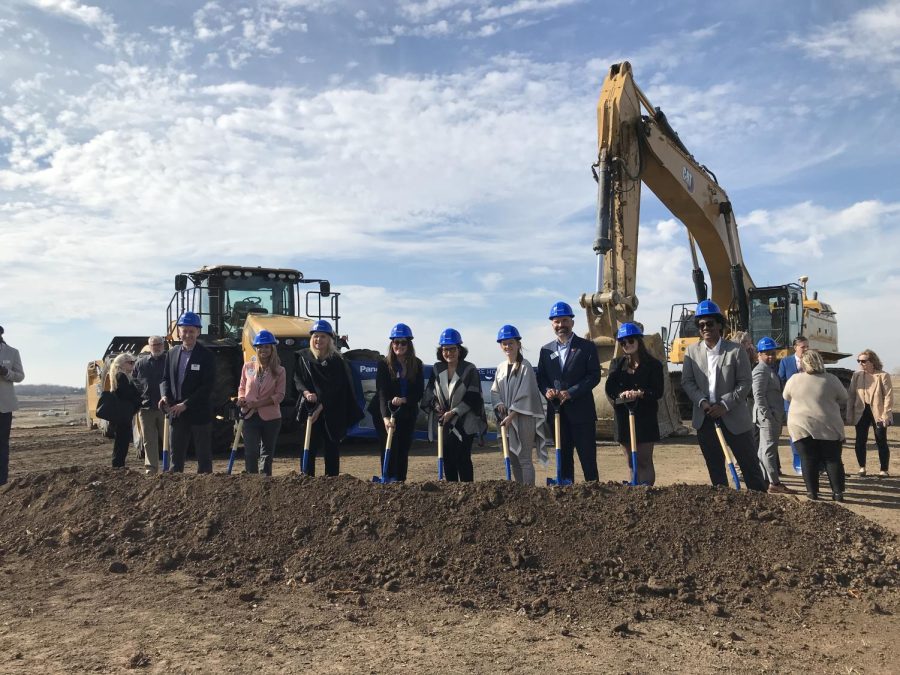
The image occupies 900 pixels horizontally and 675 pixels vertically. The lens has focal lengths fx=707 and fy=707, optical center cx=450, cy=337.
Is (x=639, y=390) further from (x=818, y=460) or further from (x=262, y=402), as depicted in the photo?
(x=262, y=402)

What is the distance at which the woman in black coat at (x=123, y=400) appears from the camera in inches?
309

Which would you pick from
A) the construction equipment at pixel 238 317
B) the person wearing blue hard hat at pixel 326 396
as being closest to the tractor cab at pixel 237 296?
the construction equipment at pixel 238 317

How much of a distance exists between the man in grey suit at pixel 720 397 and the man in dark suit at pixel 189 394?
14.8ft

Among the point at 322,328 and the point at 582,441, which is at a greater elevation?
the point at 322,328

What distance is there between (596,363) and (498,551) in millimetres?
2147

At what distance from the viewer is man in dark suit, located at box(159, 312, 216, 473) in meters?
6.78

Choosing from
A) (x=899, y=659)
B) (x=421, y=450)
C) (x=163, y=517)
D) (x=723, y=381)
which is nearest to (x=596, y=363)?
(x=723, y=381)

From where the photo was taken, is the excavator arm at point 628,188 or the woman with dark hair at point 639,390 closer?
the woman with dark hair at point 639,390

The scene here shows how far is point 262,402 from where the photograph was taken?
259 inches

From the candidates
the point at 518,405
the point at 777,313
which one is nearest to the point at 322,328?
the point at 518,405

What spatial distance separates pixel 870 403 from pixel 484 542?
18.9ft

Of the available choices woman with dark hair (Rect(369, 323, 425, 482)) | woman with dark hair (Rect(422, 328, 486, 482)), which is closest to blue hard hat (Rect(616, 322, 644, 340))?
woman with dark hair (Rect(422, 328, 486, 482))

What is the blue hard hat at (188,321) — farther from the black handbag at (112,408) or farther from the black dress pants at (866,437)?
the black dress pants at (866,437)

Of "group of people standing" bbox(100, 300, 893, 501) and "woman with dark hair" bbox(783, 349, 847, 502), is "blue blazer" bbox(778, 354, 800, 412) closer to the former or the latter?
"group of people standing" bbox(100, 300, 893, 501)
